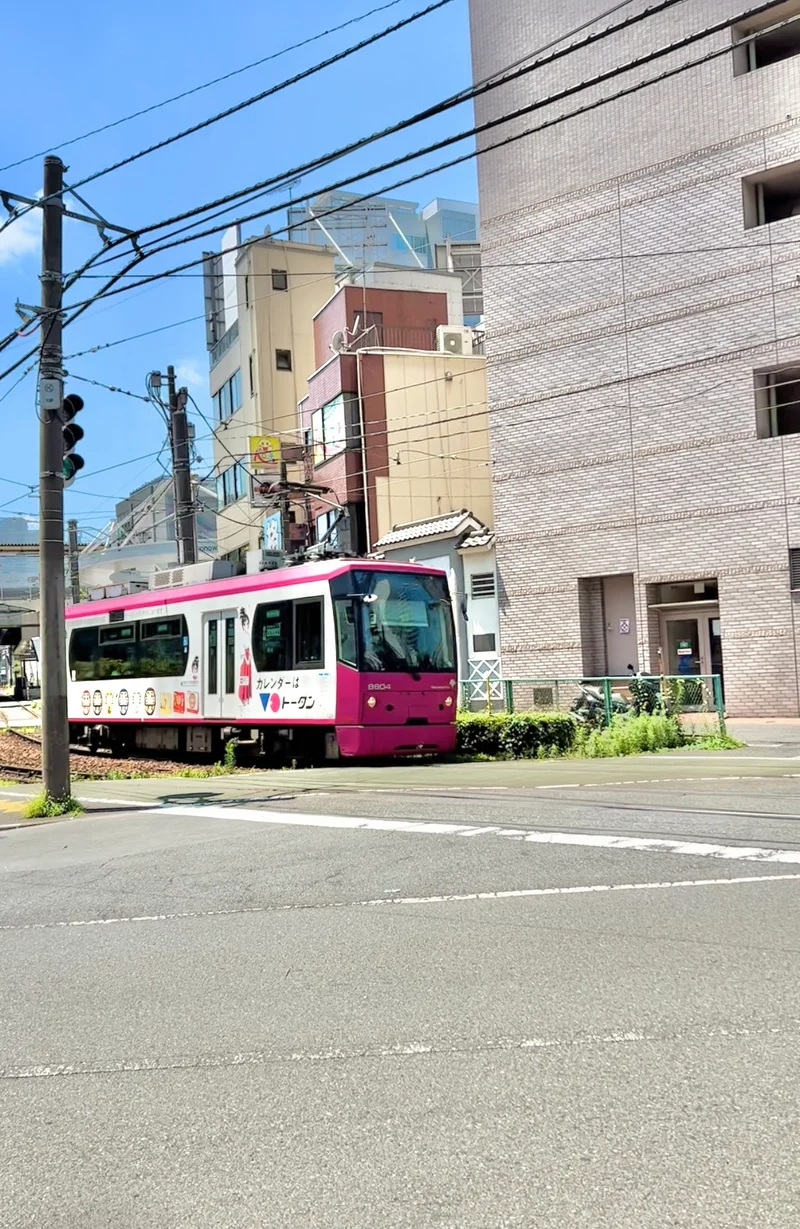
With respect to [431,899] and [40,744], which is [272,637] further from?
[431,899]

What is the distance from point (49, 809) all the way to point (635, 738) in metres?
10.1

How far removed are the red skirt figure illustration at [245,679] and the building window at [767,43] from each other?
1800cm

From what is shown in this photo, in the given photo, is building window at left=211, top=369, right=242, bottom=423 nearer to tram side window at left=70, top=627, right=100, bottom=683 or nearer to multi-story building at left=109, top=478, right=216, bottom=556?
multi-story building at left=109, top=478, right=216, bottom=556

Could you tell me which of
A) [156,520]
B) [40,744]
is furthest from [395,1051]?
[156,520]

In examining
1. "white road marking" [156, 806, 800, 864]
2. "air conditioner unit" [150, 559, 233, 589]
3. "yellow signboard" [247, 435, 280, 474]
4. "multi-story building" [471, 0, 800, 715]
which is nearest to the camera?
"white road marking" [156, 806, 800, 864]

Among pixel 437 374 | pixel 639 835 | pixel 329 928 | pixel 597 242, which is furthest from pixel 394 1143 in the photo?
Result: pixel 437 374

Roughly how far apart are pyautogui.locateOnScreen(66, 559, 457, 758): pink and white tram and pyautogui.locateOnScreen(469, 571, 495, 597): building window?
11734 mm

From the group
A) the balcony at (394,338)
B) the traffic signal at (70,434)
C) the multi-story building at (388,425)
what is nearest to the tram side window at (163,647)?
the traffic signal at (70,434)

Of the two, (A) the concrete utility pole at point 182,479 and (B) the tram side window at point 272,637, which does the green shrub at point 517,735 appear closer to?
(B) the tram side window at point 272,637

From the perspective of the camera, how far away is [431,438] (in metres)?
37.3

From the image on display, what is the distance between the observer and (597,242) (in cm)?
2791

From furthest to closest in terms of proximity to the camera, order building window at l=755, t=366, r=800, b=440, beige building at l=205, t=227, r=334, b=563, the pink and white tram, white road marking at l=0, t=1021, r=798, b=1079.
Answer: beige building at l=205, t=227, r=334, b=563 < building window at l=755, t=366, r=800, b=440 < the pink and white tram < white road marking at l=0, t=1021, r=798, b=1079

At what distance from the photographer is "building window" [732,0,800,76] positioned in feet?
81.5

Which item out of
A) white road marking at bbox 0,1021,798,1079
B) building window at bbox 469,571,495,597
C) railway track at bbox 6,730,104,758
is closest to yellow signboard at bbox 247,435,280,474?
building window at bbox 469,571,495,597
